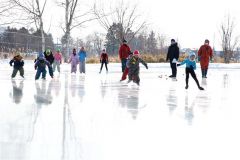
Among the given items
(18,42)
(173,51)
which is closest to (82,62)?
(173,51)

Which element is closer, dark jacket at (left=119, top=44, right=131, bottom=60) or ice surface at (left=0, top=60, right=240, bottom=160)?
ice surface at (left=0, top=60, right=240, bottom=160)

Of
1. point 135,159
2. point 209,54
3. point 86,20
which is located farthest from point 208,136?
point 86,20

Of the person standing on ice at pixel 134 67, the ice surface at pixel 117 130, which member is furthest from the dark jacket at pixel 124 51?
the ice surface at pixel 117 130

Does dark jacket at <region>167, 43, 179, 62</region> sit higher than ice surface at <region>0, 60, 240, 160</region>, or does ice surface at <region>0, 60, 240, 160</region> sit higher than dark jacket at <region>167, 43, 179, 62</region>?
dark jacket at <region>167, 43, 179, 62</region>

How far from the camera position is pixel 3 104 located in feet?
29.3

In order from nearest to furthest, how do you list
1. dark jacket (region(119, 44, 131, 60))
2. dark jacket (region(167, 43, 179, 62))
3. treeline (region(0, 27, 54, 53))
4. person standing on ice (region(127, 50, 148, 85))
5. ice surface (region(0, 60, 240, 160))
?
ice surface (region(0, 60, 240, 160))
person standing on ice (region(127, 50, 148, 85))
dark jacket (region(167, 43, 179, 62))
dark jacket (region(119, 44, 131, 60))
treeline (region(0, 27, 54, 53))

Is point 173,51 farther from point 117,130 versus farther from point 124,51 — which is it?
point 117,130

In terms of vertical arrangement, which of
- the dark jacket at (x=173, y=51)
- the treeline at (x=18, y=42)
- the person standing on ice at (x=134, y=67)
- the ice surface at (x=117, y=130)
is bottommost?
the ice surface at (x=117, y=130)

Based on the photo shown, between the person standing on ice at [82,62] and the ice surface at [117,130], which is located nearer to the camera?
the ice surface at [117,130]

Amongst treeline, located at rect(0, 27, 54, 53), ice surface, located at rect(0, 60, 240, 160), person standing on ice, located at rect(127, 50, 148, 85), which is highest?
treeline, located at rect(0, 27, 54, 53)

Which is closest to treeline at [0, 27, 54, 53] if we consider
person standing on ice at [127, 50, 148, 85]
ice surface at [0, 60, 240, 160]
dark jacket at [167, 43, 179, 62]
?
dark jacket at [167, 43, 179, 62]

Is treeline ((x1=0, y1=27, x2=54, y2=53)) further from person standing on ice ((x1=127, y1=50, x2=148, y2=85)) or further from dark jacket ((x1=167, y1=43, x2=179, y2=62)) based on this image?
person standing on ice ((x1=127, y1=50, x2=148, y2=85))

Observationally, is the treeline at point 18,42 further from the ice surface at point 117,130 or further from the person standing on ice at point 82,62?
the ice surface at point 117,130

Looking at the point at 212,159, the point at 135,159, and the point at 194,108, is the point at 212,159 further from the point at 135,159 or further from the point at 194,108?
the point at 194,108
